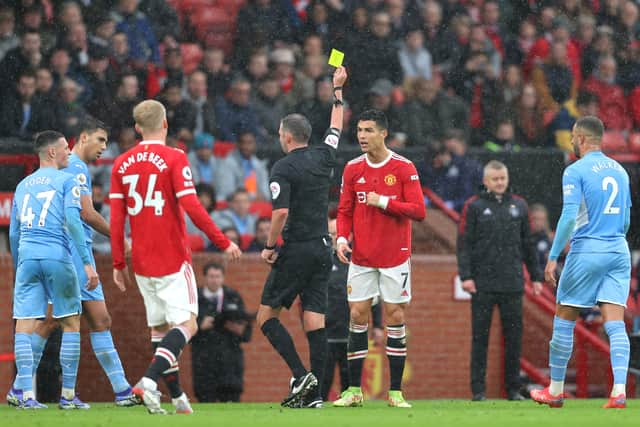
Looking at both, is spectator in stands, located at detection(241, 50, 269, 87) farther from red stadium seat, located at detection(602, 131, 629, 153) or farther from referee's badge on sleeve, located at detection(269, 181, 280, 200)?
referee's badge on sleeve, located at detection(269, 181, 280, 200)

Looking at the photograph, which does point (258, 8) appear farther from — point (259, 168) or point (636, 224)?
point (636, 224)

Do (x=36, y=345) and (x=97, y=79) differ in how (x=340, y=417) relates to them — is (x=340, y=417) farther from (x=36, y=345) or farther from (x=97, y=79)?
(x=97, y=79)

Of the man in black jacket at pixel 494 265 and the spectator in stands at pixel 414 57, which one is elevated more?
the spectator in stands at pixel 414 57

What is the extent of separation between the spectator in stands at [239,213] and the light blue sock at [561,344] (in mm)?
5687

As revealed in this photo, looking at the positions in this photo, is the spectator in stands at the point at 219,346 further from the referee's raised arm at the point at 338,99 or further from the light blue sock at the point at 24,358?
the referee's raised arm at the point at 338,99

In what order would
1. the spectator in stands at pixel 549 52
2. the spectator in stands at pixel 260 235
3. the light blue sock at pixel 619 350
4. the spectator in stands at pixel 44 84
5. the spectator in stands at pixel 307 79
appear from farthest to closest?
the spectator in stands at pixel 549 52 → the spectator in stands at pixel 307 79 → the spectator in stands at pixel 44 84 → the spectator in stands at pixel 260 235 → the light blue sock at pixel 619 350

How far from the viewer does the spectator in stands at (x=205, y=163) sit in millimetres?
15742

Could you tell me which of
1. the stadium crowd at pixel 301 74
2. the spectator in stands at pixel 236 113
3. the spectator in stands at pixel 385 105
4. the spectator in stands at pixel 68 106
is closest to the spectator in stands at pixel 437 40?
the stadium crowd at pixel 301 74

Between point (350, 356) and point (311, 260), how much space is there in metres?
0.90

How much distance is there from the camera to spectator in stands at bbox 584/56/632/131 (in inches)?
770

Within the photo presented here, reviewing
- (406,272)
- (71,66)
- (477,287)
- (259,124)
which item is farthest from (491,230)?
(71,66)

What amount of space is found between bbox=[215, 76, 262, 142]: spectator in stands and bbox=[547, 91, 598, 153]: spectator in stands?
175 inches

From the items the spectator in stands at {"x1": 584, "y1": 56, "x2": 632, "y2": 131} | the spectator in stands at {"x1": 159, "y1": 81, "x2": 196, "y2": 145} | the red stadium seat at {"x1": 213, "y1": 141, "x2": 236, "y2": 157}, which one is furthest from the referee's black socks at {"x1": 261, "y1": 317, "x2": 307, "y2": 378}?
the spectator in stands at {"x1": 584, "y1": 56, "x2": 632, "y2": 131}

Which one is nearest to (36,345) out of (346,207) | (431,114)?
(346,207)
